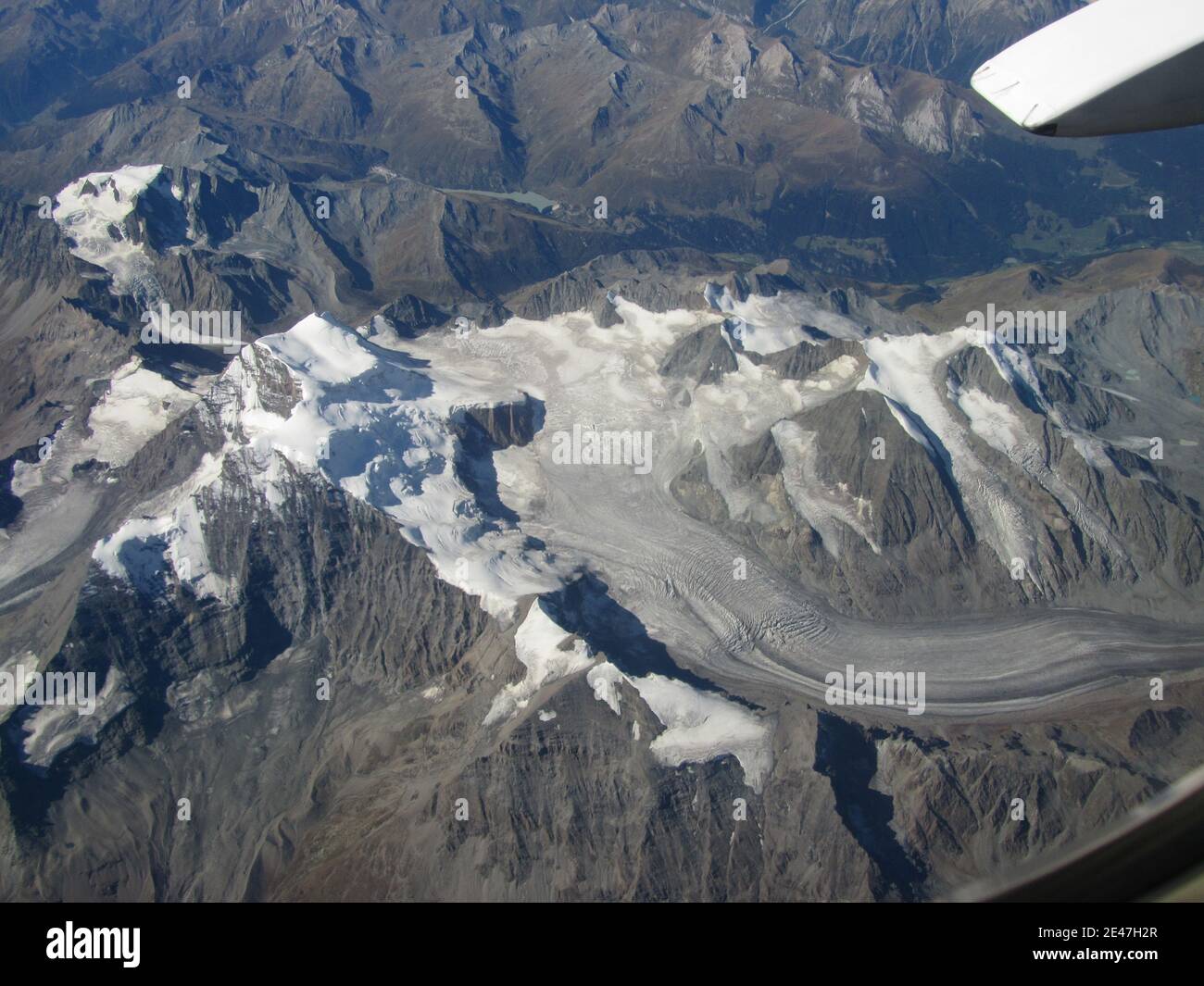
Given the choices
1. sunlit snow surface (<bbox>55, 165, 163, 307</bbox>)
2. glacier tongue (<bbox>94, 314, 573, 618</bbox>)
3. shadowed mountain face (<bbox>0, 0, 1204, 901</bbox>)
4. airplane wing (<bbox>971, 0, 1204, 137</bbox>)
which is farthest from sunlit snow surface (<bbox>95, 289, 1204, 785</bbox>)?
sunlit snow surface (<bbox>55, 165, 163, 307</bbox>)

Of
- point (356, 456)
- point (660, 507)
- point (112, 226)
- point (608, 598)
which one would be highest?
point (112, 226)

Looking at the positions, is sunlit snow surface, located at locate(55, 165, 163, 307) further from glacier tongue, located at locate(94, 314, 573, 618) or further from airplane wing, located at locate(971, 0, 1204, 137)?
airplane wing, located at locate(971, 0, 1204, 137)

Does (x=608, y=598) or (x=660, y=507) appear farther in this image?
(x=660, y=507)

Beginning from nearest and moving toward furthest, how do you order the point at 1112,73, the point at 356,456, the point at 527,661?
the point at 1112,73, the point at 527,661, the point at 356,456

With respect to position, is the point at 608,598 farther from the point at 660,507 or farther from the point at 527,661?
the point at 660,507

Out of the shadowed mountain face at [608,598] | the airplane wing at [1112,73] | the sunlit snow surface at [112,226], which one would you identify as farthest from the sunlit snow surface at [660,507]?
the sunlit snow surface at [112,226]

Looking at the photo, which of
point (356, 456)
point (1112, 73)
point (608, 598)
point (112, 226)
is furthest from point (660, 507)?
point (112, 226)

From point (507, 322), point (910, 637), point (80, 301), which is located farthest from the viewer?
point (80, 301)
